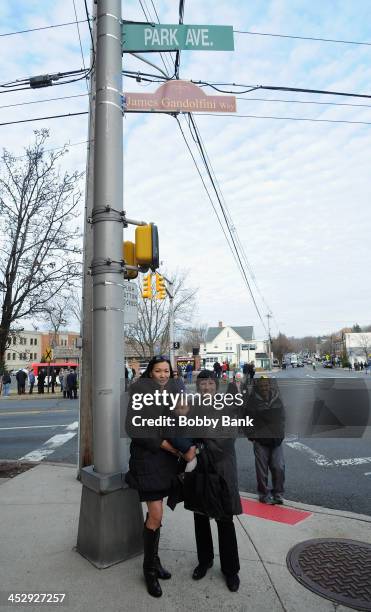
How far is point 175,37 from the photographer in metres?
5.00

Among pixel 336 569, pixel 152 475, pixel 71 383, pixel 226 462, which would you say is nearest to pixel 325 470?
pixel 336 569

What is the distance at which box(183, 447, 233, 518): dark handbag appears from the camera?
131 inches

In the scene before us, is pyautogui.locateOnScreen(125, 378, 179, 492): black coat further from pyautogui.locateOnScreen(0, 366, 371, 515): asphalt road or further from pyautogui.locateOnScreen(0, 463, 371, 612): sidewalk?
pyautogui.locateOnScreen(0, 366, 371, 515): asphalt road

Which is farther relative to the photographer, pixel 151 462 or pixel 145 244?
pixel 145 244

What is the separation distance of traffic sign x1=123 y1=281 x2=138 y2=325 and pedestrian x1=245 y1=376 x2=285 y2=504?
6.43ft

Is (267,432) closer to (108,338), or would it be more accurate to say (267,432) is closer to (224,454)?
(224,454)

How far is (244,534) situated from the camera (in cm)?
452

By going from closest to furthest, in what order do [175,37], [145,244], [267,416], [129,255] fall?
[145,244], [129,255], [175,37], [267,416]

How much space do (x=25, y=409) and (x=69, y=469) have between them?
11.3 meters

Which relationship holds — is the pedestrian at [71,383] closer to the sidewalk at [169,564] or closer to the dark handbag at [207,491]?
the sidewalk at [169,564]

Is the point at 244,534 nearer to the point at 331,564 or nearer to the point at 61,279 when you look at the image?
the point at 331,564

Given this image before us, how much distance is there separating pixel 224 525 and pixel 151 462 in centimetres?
77

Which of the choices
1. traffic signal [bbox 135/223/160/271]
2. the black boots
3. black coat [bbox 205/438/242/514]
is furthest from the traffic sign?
the black boots

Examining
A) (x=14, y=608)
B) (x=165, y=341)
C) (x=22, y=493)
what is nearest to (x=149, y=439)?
(x=14, y=608)
